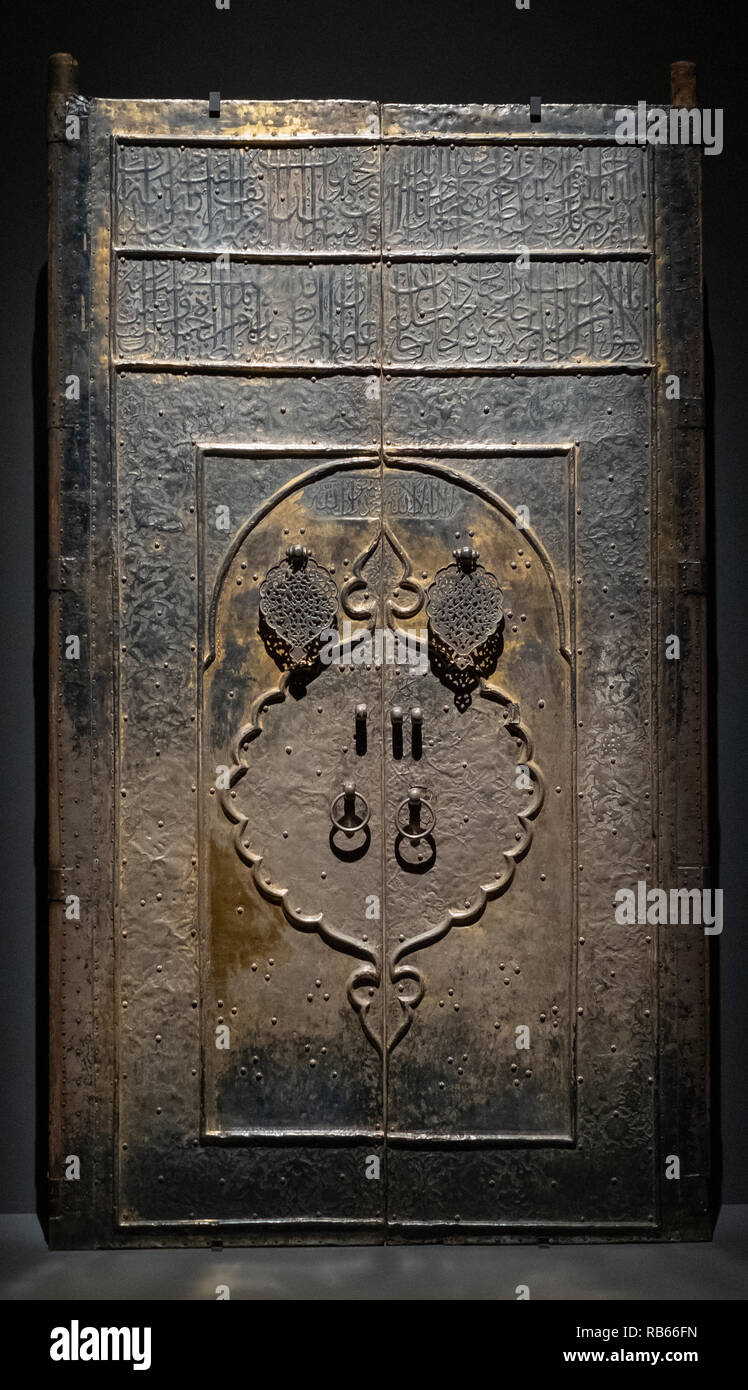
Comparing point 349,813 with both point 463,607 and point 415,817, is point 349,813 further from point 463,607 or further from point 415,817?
point 463,607

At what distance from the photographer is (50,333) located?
3.22m

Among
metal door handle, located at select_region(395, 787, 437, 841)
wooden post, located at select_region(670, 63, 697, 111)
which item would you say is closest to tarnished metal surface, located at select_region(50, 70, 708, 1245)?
metal door handle, located at select_region(395, 787, 437, 841)

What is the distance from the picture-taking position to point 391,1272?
3059mm

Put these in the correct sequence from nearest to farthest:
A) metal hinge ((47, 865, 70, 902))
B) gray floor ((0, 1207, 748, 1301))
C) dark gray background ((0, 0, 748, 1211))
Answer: gray floor ((0, 1207, 748, 1301)) < metal hinge ((47, 865, 70, 902)) < dark gray background ((0, 0, 748, 1211))

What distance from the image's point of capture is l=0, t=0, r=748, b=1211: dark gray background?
11.7 feet

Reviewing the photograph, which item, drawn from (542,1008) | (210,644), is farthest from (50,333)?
(542,1008)

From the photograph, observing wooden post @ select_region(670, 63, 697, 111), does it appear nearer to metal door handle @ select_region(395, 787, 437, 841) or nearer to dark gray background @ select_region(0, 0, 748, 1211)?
dark gray background @ select_region(0, 0, 748, 1211)

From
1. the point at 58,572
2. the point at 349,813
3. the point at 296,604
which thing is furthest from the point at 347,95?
the point at 349,813

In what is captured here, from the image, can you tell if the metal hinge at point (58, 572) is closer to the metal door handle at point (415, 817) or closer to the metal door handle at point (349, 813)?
the metal door handle at point (349, 813)

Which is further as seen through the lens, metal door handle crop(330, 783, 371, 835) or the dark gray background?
the dark gray background

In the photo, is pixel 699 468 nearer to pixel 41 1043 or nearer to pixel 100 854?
pixel 100 854

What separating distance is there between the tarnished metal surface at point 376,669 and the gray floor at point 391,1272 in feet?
0.27

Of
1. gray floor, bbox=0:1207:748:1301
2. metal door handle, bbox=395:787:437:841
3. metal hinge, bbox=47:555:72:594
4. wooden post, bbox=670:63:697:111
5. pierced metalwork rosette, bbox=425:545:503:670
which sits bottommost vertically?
gray floor, bbox=0:1207:748:1301

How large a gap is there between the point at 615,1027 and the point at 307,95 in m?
2.99
